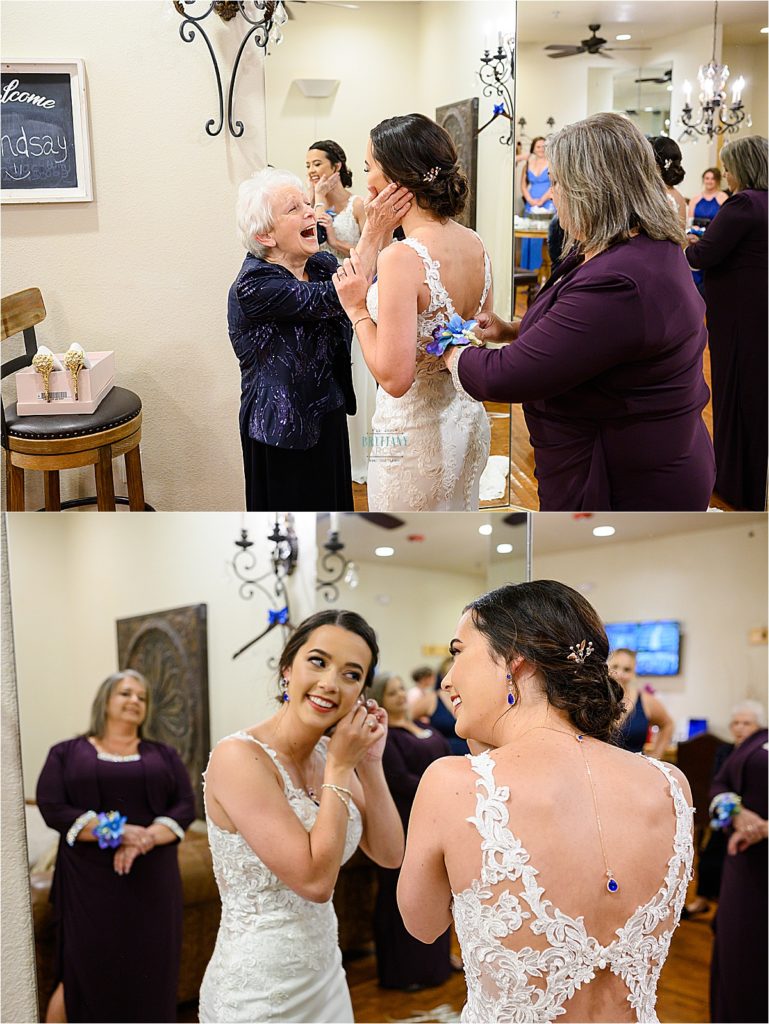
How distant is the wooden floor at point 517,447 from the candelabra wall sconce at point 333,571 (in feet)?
0.54

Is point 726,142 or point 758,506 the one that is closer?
point 726,142

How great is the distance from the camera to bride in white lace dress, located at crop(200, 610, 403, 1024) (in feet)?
6.49

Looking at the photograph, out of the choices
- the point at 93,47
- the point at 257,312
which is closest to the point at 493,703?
the point at 257,312

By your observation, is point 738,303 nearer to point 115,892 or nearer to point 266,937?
point 266,937

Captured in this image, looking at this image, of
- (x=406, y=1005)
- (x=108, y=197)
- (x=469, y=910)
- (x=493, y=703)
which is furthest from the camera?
(x=406, y=1005)

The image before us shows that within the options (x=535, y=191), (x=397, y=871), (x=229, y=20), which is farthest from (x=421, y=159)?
(x=397, y=871)

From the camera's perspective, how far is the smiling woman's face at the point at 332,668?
82.9 inches

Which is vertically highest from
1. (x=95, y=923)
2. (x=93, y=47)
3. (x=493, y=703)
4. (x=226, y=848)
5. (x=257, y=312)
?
(x=93, y=47)

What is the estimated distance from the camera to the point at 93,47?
5.94 ft

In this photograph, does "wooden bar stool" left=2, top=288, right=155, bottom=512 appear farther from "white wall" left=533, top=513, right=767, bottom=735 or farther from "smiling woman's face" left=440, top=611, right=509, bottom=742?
"white wall" left=533, top=513, right=767, bottom=735

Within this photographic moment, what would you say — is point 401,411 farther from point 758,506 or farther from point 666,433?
point 758,506

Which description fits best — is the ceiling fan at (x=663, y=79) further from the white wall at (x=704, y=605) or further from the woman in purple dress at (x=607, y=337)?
the white wall at (x=704, y=605)

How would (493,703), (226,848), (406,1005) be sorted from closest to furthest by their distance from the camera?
(493,703)
(226,848)
(406,1005)

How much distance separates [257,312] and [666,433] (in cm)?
75
